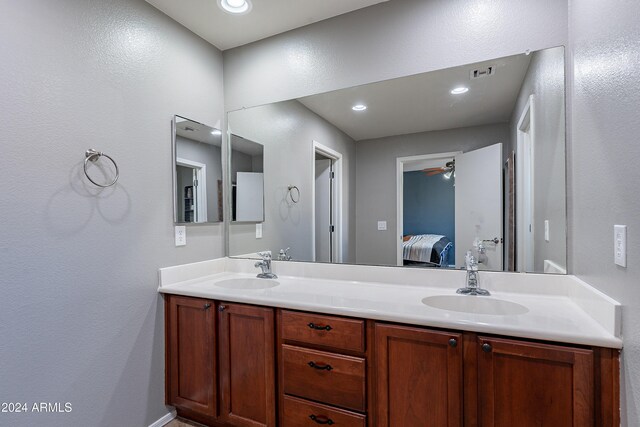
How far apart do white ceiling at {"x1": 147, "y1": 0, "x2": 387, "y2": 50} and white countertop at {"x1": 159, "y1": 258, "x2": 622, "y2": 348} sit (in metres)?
1.54

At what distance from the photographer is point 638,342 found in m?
0.84

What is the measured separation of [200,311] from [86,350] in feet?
1.70

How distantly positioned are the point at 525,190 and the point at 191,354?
1990mm

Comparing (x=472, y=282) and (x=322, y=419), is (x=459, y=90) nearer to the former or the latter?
→ (x=472, y=282)

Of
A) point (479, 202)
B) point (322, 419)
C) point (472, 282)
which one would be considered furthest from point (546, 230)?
point (322, 419)

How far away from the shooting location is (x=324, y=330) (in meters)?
1.39

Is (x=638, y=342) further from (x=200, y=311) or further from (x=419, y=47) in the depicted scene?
(x=200, y=311)

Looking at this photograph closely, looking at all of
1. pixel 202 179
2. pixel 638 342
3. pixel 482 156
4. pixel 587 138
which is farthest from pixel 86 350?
pixel 587 138

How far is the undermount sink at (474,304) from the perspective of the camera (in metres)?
1.40

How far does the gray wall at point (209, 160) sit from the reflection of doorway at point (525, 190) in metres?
1.85

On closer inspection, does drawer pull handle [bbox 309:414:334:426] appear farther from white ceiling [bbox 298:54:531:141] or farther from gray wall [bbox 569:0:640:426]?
white ceiling [bbox 298:54:531:141]

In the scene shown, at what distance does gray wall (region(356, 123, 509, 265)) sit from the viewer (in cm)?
177

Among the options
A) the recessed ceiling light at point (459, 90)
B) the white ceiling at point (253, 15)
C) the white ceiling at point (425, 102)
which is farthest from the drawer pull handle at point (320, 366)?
the white ceiling at point (253, 15)

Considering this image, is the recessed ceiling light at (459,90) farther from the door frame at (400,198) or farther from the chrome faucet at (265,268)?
the chrome faucet at (265,268)
